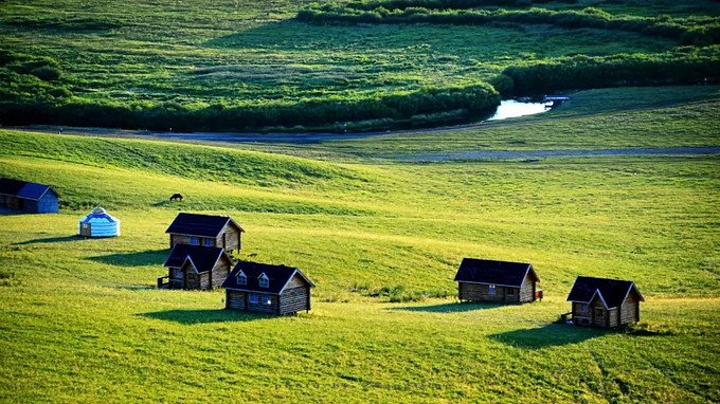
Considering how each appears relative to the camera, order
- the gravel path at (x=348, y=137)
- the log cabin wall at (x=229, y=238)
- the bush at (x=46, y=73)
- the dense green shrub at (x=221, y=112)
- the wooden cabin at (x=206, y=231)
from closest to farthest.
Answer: the log cabin wall at (x=229, y=238) < the wooden cabin at (x=206, y=231) < the gravel path at (x=348, y=137) < the dense green shrub at (x=221, y=112) < the bush at (x=46, y=73)

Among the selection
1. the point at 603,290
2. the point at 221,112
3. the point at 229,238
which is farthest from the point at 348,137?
the point at 603,290

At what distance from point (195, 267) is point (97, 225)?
13.9m

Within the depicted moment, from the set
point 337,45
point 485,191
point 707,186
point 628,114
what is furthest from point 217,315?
point 337,45

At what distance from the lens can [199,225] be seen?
85.9 meters

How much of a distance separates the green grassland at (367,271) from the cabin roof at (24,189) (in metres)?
2.61

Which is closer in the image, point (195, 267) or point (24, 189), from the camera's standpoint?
point (195, 267)

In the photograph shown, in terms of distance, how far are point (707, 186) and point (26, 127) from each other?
238ft

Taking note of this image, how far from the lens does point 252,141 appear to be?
13800cm

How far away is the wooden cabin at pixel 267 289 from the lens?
7094cm

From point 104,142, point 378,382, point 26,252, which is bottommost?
point 378,382

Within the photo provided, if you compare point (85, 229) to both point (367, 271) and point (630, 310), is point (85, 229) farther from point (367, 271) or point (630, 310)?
point (630, 310)

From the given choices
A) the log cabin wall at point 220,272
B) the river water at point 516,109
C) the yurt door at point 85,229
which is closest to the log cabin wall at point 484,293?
the log cabin wall at point 220,272

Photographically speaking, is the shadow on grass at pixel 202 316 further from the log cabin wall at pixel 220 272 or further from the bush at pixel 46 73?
the bush at pixel 46 73

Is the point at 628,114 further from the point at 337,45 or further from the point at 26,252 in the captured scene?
the point at 26,252
